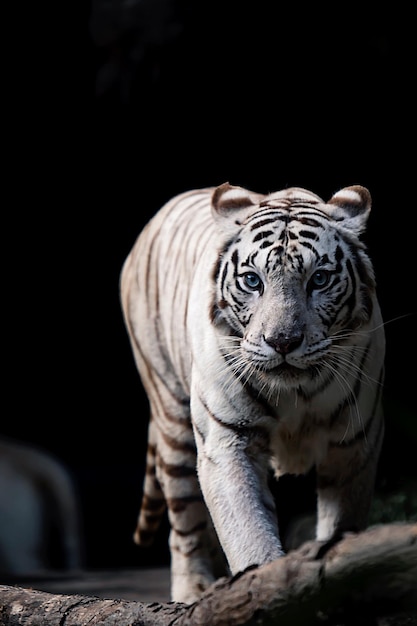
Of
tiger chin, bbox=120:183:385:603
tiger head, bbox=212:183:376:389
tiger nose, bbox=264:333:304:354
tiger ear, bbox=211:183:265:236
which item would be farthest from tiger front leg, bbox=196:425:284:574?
tiger ear, bbox=211:183:265:236

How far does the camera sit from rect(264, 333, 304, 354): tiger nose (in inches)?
90.2

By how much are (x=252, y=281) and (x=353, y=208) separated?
31cm

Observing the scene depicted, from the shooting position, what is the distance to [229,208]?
262 cm

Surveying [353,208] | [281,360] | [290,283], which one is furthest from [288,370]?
[353,208]

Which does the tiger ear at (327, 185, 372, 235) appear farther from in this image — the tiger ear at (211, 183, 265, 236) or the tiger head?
the tiger ear at (211, 183, 265, 236)

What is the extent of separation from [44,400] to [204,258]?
13.4ft

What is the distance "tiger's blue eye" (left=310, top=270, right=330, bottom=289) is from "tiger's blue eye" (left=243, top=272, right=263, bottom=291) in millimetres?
110

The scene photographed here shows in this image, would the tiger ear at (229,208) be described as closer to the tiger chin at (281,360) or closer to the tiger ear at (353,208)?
the tiger chin at (281,360)

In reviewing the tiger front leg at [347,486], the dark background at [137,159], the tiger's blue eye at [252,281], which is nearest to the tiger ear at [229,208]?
the tiger's blue eye at [252,281]

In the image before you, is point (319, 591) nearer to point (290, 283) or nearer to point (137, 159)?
point (290, 283)

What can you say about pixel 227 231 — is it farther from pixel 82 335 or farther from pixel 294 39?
pixel 82 335

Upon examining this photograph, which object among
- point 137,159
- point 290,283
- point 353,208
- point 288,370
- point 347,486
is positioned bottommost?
point 347,486

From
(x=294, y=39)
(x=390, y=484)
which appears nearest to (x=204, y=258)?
(x=390, y=484)

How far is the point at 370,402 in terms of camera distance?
8.63ft
